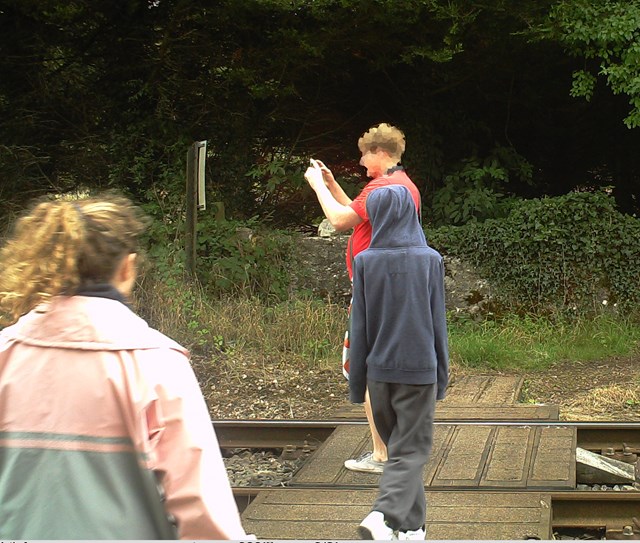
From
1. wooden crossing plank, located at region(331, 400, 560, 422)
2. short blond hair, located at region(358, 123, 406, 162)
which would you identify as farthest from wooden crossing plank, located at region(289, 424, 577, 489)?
short blond hair, located at region(358, 123, 406, 162)

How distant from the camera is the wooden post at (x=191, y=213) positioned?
10.3 m

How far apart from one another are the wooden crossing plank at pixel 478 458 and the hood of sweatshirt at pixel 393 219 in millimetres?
1690

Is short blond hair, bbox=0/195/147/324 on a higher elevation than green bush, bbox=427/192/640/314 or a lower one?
higher

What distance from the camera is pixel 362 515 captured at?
4.96 metres

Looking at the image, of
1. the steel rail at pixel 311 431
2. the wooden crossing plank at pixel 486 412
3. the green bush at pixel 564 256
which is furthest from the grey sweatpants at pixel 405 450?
the green bush at pixel 564 256

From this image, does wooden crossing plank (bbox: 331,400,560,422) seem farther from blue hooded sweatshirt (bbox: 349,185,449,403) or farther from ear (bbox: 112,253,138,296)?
ear (bbox: 112,253,138,296)

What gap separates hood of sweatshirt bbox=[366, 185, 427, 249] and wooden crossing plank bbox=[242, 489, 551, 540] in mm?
1427

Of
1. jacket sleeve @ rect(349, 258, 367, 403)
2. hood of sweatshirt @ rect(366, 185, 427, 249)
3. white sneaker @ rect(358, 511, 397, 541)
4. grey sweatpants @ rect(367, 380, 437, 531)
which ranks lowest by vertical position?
white sneaker @ rect(358, 511, 397, 541)

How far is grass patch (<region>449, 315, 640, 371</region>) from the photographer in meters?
9.56

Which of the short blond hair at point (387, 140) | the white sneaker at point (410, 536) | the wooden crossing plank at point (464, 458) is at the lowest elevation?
the wooden crossing plank at point (464, 458)

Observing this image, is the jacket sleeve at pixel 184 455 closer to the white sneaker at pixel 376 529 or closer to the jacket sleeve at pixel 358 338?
the white sneaker at pixel 376 529

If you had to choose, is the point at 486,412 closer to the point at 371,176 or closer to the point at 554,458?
the point at 554,458

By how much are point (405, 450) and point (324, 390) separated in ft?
13.8

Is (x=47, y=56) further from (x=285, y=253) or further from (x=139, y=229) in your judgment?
(x=139, y=229)
